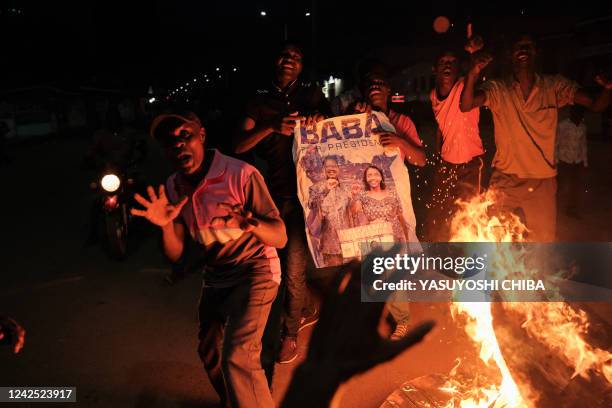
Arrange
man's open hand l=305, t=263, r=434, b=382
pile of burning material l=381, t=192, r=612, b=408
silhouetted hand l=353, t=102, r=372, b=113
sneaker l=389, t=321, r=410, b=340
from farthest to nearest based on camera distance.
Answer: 1. sneaker l=389, t=321, r=410, b=340
2. silhouetted hand l=353, t=102, r=372, b=113
3. man's open hand l=305, t=263, r=434, b=382
4. pile of burning material l=381, t=192, r=612, b=408

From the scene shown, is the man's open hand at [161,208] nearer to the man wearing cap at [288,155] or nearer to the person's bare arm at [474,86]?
the man wearing cap at [288,155]

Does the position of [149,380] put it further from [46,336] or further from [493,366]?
[493,366]

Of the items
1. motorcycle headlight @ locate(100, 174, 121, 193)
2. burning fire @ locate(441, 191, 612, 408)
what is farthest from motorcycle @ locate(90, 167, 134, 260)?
burning fire @ locate(441, 191, 612, 408)

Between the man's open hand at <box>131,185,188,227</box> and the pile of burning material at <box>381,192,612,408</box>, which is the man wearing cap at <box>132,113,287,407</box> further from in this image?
the pile of burning material at <box>381,192,612,408</box>

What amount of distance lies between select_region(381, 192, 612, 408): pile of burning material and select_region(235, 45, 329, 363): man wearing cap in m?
1.03

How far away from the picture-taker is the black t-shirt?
3830 mm

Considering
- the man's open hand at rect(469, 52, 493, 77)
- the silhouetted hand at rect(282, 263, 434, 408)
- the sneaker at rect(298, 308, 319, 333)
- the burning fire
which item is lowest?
the silhouetted hand at rect(282, 263, 434, 408)

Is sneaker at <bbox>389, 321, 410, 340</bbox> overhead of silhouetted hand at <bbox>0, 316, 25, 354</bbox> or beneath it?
beneath

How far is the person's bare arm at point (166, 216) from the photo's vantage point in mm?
2770

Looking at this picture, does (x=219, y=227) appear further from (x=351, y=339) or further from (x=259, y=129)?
(x=351, y=339)

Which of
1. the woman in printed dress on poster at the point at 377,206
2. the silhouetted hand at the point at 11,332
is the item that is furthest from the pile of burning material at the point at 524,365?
the silhouetted hand at the point at 11,332

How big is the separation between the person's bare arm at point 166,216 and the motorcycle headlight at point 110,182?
144 inches

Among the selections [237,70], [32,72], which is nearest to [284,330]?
[32,72]

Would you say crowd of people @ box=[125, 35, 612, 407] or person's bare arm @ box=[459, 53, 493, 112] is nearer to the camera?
crowd of people @ box=[125, 35, 612, 407]
